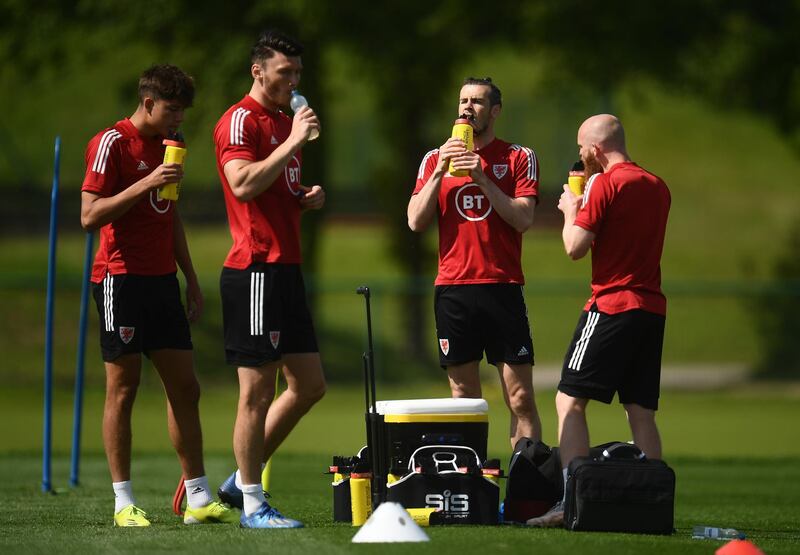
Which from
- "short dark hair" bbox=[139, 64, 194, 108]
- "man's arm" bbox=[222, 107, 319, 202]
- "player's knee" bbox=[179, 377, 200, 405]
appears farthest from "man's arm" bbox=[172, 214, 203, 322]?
"man's arm" bbox=[222, 107, 319, 202]

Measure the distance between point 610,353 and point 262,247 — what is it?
6.00ft

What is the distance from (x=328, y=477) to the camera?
1080 centimetres

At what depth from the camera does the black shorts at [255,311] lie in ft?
22.1

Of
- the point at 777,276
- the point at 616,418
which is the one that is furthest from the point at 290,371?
the point at 777,276

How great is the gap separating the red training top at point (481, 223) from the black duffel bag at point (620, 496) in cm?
128

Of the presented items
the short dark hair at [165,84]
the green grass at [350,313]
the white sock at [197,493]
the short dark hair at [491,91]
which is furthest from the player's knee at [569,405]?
the green grass at [350,313]

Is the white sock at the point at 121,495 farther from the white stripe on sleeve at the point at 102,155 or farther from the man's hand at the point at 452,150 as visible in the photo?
the man's hand at the point at 452,150

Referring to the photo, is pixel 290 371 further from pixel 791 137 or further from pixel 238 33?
pixel 791 137

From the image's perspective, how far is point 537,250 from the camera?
36.1 m

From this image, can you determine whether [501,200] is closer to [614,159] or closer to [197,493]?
[614,159]

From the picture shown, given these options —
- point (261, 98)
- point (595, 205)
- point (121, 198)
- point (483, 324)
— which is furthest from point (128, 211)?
point (595, 205)

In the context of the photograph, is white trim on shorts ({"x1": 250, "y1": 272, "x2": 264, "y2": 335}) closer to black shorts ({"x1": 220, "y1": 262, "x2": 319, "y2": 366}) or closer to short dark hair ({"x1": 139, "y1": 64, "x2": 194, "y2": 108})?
black shorts ({"x1": 220, "y1": 262, "x2": 319, "y2": 366})

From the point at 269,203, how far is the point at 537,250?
2960 centimetres

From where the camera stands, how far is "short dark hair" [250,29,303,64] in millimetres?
6902
